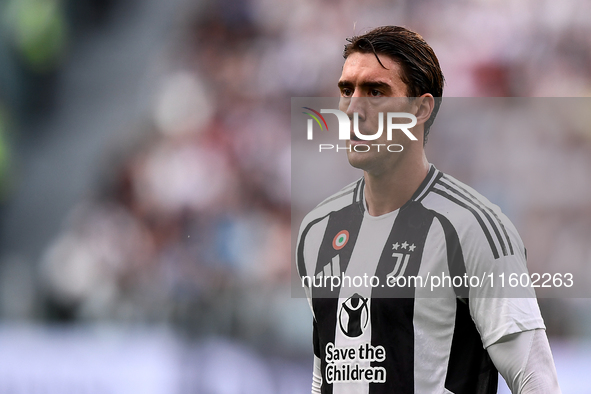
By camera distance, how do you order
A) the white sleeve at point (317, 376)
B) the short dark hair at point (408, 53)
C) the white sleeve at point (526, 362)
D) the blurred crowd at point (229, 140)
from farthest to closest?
1. the blurred crowd at point (229, 140)
2. the white sleeve at point (317, 376)
3. the short dark hair at point (408, 53)
4. the white sleeve at point (526, 362)

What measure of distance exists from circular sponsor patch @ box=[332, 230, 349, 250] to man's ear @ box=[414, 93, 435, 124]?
0.39m

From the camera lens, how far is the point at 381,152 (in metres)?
1.75

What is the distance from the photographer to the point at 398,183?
1775 mm

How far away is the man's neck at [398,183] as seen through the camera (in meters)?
1.77

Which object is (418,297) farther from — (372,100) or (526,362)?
(372,100)

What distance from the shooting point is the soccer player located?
1.52m

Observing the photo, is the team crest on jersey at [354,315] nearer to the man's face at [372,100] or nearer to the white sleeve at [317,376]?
the white sleeve at [317,376]

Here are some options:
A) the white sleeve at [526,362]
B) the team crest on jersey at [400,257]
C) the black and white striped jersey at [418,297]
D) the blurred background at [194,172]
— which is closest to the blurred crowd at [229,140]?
the blurred background at [194,172]

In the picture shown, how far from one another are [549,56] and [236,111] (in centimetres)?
→ 241

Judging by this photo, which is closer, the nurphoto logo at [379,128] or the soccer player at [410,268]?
the soccer player at [410,268]

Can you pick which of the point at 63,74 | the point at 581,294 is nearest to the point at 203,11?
Answer: the point at 63,74

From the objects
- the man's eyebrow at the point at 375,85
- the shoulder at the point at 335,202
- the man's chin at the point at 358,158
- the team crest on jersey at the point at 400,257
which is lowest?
the team crest on jersey at the point at 400,257

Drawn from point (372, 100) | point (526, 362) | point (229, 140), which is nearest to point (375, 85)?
point (372, 100)

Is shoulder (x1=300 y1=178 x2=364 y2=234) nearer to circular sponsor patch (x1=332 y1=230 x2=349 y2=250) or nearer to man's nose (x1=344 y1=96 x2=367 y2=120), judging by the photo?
circular sponsor patch (x1=332 y1=230 x2=349 y2=250)
